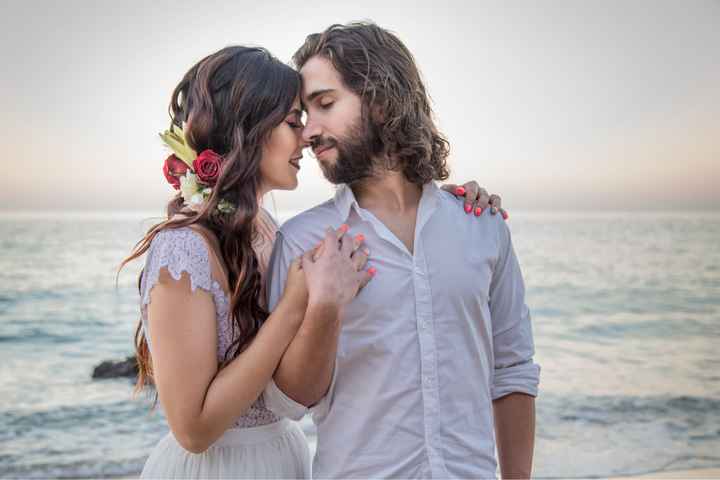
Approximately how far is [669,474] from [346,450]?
14.9ft

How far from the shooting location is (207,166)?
7.09 ft

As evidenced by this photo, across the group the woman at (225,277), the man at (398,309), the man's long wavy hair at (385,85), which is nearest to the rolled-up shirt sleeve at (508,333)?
the man at (398,309)

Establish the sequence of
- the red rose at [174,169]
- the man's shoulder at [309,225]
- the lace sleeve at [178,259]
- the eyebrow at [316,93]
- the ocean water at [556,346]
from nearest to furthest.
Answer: the lace sleeve at [178,259] → the man's shoulder at [309,225] → the eyebrow at [316,93] → the red rose at [174,169] → the ocean water at [556,346]

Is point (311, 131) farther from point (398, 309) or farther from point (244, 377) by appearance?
point (244, 377)

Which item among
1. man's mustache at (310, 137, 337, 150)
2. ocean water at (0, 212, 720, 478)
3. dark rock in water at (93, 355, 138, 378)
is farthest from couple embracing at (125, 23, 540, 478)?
dark rock in water at (93, 355, 138, 378)

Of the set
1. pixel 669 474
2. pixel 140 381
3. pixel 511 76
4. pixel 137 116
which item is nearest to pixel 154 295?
pixel 140 381

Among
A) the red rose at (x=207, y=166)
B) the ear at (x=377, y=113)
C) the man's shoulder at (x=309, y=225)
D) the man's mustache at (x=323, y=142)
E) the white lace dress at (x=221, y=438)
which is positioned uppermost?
the ear at (x=377, y=113)

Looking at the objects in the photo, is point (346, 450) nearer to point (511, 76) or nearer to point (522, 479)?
point (522, 479)

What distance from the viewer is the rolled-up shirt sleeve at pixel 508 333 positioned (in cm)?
219

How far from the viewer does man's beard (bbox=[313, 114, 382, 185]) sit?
2.14 meters

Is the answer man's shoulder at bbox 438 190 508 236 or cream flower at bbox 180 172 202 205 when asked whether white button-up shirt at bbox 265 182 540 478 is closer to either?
man's shoulder at bbox 438 190 508 236

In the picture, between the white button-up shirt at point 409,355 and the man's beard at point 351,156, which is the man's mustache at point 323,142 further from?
the white button-up shirt at point 409,355

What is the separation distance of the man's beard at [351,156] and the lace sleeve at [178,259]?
448mm

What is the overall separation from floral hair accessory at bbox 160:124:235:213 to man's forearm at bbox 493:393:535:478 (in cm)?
106
